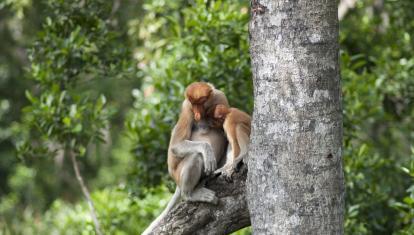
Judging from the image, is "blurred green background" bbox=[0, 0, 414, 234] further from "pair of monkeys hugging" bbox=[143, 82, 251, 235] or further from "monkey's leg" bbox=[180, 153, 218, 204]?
"monkey's leg" bbox=[180, 153, 218, 204]

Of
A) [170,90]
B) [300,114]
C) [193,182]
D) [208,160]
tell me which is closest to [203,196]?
[193,182]

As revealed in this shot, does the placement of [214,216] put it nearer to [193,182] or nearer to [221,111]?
[193,182]

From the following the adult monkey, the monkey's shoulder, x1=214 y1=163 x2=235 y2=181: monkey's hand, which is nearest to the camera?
x1=214 y1=163 x2=235 y2=181: monkey's hand

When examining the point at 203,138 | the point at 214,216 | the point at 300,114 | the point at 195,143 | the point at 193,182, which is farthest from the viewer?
the point at 203,138

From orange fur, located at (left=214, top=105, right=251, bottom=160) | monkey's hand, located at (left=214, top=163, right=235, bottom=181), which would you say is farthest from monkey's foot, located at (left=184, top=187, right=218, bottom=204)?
orange fur, located at (left=214, top=105, right=251, bottom=160)

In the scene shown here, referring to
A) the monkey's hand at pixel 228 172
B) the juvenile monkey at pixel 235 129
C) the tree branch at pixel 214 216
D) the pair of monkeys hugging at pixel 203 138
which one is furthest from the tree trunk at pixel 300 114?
the juvenile monkey at pixel 235 129

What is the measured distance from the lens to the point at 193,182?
4.21 meters

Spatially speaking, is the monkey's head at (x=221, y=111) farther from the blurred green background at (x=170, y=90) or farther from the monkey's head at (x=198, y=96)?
the blurred green background at (x=170, y=90)

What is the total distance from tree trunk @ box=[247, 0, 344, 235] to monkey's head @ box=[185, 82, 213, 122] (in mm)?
1251

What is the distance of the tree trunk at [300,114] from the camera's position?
9.85 ft

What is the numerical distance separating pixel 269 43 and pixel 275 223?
792 millimetres

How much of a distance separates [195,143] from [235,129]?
271mm

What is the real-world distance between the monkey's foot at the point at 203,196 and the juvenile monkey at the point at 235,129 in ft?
1.18

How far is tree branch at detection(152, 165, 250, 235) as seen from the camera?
12.3 ft
